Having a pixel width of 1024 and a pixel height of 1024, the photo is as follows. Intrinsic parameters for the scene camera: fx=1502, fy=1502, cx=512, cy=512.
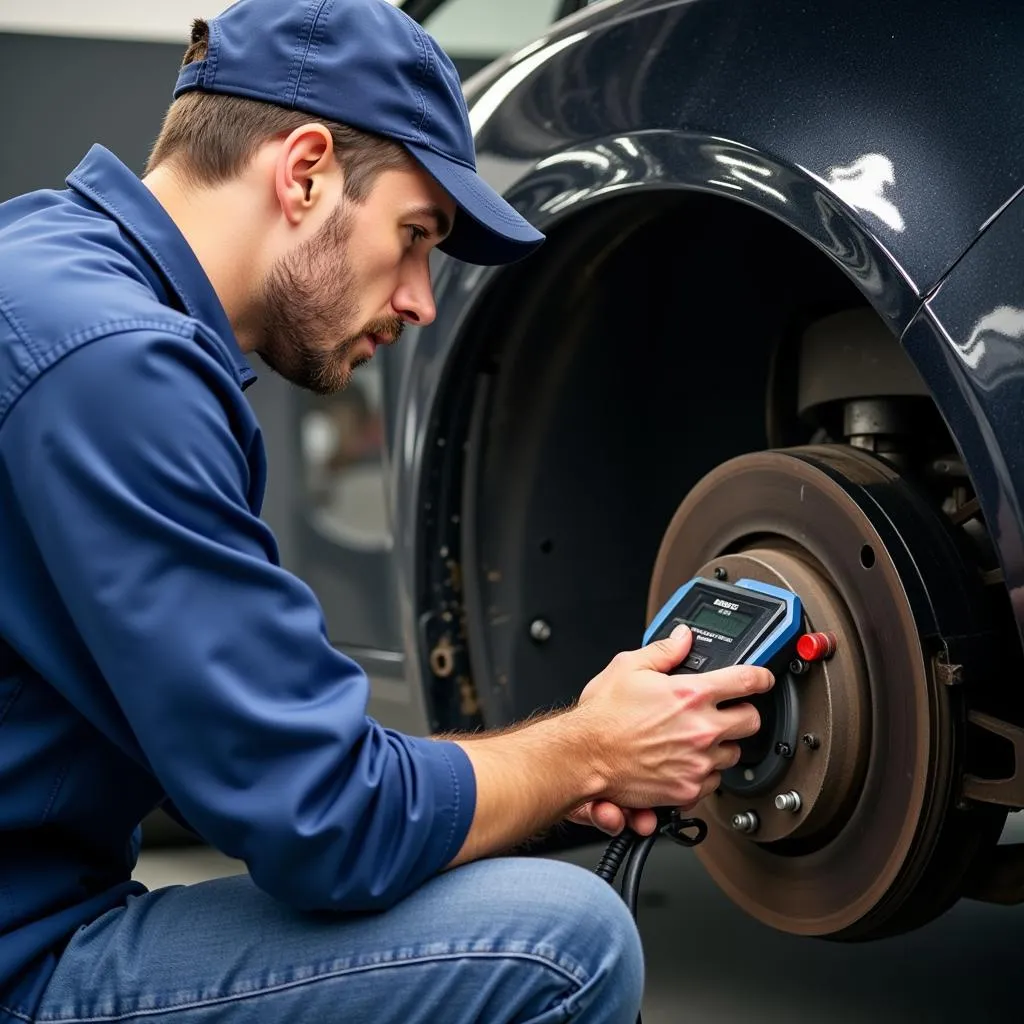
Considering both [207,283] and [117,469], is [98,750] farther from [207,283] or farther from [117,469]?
[207,283]

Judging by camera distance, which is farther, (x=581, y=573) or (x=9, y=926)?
(x=581, y=573)

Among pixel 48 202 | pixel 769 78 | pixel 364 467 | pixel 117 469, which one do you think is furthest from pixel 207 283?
pixel 364 467

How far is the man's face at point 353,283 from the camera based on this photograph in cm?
116

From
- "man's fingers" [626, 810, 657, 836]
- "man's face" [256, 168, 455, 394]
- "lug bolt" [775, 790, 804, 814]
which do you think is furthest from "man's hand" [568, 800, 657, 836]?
"man's face" [256, 168, 455, 394]

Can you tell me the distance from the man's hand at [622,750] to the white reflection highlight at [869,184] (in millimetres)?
367

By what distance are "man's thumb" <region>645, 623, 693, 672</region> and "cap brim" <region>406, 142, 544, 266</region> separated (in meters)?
0.35

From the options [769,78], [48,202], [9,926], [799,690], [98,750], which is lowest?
[9,926]

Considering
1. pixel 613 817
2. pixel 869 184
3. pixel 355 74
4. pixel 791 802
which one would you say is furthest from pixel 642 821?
pixel 355 74

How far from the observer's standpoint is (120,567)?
900mm

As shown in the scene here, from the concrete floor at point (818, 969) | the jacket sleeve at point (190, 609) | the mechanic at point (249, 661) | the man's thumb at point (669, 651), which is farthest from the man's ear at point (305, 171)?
the concrete floor at point (818, 969)

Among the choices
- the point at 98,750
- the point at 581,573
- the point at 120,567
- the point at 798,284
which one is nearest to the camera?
the point at 120,567

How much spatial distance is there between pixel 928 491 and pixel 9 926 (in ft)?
2.61

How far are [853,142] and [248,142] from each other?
0.45 meters

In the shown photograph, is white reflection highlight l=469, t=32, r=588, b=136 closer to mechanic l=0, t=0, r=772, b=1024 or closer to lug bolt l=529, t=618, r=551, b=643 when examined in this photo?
mechanic l=0, t=0, r=772, b=1024
